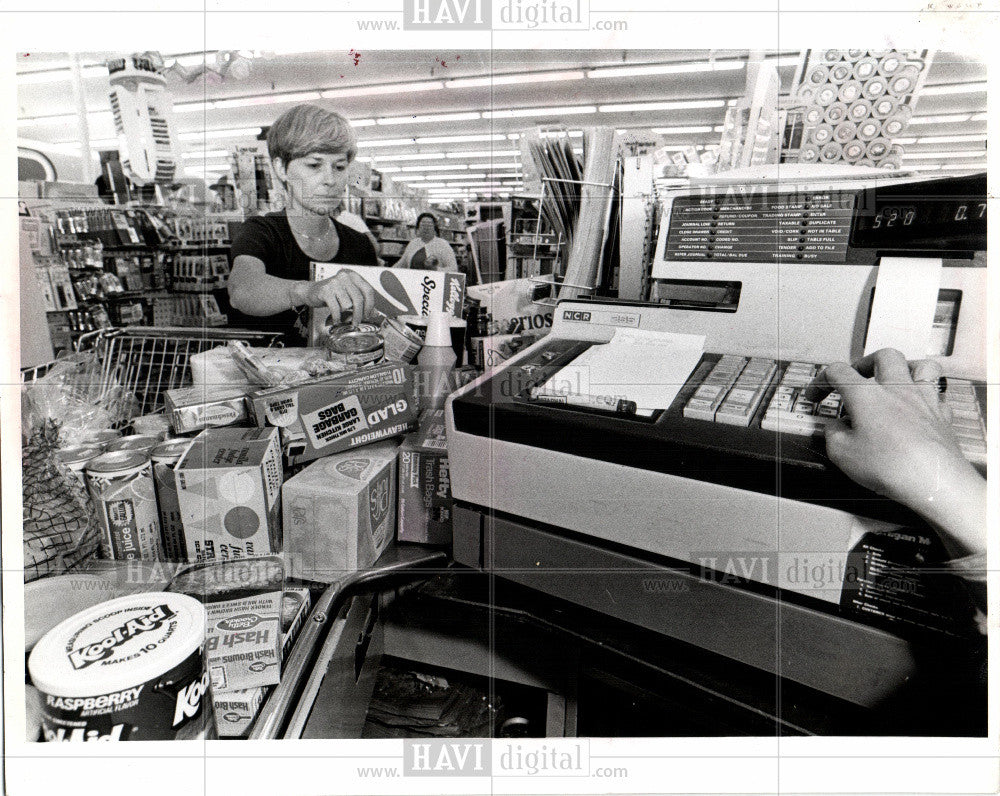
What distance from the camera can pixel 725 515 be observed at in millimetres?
769

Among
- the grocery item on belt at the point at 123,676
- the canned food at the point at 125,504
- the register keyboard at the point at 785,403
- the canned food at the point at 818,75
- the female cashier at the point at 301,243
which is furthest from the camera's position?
the female cashier at the point at 301,243

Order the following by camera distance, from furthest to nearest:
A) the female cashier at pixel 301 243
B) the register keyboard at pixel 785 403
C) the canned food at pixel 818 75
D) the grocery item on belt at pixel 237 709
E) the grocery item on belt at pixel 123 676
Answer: the female cashier at pixel 301 243 → the canned food at pixel 818 75 → the grocery item on belt at pixel 237 709 → the register keyboard at pixel 785 403 → the grocery item on belt at pixel 123 676

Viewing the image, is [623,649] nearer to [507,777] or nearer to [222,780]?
[507,777]

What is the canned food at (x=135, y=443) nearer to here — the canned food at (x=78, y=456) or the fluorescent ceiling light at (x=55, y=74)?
the canned food at (x=78, y=456)

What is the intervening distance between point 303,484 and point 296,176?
64cm

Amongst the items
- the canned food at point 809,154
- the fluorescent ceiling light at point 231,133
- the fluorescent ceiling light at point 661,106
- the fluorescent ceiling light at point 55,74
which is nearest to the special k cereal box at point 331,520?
the fluorescent ceiling light at point 231,133

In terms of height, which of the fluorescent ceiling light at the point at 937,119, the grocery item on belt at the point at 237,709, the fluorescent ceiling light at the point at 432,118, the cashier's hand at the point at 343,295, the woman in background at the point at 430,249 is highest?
the fluorescent ceiling light at the point at 432,118

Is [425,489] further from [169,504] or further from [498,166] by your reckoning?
[498,166]

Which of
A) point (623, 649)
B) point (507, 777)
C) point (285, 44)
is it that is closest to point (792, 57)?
point (285, 44)

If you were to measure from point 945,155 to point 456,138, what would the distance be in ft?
Answer: 2.92

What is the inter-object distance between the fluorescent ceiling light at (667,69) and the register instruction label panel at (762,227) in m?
0.28

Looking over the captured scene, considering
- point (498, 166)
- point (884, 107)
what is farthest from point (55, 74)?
point (884, 107)

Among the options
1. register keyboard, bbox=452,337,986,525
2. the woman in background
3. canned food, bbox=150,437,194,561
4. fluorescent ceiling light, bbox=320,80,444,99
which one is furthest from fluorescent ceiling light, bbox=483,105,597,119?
canned food, bbox=150,437,194,561

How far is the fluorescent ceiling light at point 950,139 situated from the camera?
95 cm
